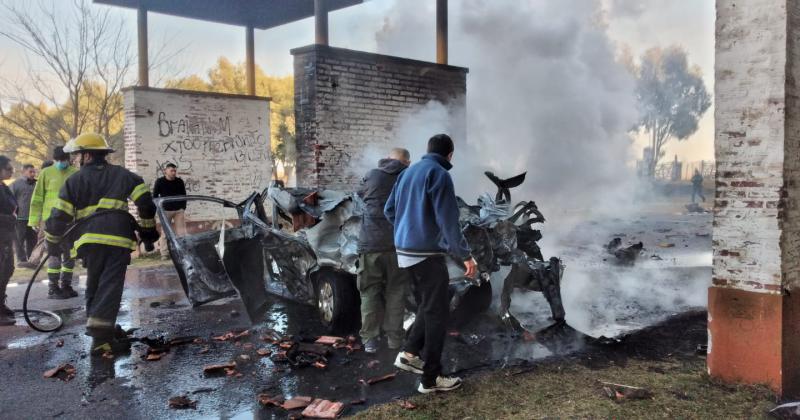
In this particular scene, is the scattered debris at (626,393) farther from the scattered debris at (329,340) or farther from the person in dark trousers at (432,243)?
the scattered debris at (329,340)

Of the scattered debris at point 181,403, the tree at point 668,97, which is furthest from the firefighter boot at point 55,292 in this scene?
the tree at point 668,97

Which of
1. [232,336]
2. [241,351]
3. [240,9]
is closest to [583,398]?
[241,351]

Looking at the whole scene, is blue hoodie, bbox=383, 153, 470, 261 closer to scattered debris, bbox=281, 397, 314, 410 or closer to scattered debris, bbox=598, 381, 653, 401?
scattered debris, bbox=281, 397, 314, 410

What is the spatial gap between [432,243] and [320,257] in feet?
5.85

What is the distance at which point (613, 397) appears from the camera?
386 centimetres

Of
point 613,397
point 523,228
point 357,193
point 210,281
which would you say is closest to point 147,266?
point 210,281

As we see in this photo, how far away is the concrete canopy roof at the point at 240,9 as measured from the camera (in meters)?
12.6

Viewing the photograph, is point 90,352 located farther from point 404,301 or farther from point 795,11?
point 795,11

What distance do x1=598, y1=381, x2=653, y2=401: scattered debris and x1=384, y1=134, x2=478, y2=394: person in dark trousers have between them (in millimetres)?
1049

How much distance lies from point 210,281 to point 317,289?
42.8 inches

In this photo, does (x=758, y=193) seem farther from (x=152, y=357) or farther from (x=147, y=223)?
(x=147, y=223)

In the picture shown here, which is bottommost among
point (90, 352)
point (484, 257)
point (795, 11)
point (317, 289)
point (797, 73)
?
point (90, 352)

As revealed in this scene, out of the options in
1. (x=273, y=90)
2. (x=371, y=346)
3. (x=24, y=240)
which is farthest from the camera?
(x=273, y=90)

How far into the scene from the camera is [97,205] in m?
5.28
